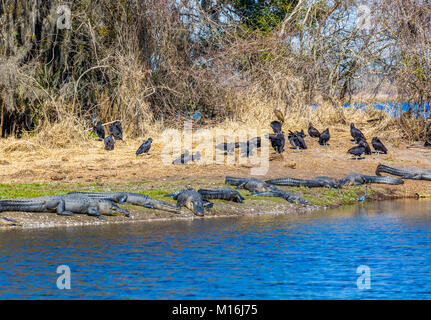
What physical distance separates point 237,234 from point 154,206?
2307 mm

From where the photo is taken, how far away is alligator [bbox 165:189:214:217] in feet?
40.8

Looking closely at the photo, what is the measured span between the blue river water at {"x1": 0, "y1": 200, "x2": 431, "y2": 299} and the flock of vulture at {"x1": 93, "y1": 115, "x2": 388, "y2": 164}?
6367 mm

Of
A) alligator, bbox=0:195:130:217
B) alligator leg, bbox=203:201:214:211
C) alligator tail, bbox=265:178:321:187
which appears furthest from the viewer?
alligator tail, bbox=265:178:321:187

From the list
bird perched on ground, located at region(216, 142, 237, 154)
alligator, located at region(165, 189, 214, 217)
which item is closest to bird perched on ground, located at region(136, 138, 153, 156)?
bird perched on ground, located at region(216, 142, 237, 154)

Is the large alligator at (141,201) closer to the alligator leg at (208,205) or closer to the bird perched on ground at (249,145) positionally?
the alligator leg at (208,205)

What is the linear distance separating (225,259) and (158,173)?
23.1 ft

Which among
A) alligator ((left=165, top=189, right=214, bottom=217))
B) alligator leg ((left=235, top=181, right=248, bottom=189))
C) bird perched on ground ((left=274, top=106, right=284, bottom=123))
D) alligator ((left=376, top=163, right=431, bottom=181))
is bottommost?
alligator ((left=165, top=189, right=214, bottom=217))

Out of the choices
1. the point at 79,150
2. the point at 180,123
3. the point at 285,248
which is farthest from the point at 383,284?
the point at 180,123

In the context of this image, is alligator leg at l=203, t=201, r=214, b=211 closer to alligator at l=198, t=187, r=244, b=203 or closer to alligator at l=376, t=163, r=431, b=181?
alligator at l=198, t=187, r=244, b=203

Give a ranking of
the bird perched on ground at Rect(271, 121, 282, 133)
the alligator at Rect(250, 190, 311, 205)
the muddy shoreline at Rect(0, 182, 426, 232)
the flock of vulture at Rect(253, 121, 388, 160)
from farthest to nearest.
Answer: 1. the bird perched on ground at Rect(271, 121, 282, 133)
2. the flock of vulture at Rect(253, 121, 388, 160)
3. the alligator at Rect(250, 190, 311, 205)
4. the muddy shoreline at Rect(0, 182, 426, 232)

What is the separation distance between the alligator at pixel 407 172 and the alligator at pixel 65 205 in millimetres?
7758

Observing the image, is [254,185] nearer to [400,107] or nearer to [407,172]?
[407,172]

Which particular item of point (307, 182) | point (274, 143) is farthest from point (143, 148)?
point (307, 182)
